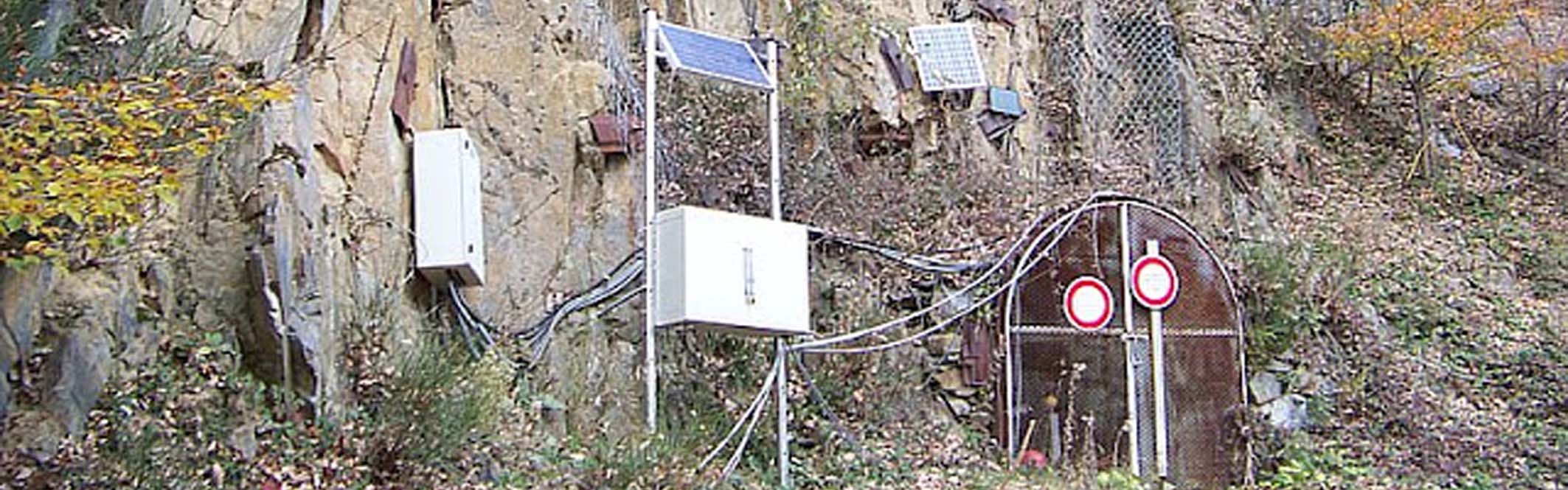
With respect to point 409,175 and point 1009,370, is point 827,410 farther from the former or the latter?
point 409,175

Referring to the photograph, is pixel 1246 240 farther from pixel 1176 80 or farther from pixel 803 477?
pixel 803 477

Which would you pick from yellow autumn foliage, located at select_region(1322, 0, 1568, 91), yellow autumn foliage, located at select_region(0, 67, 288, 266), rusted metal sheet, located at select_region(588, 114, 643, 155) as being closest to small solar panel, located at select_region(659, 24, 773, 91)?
rusted metal sheet, located at select_region(588, 114, 643, 155)

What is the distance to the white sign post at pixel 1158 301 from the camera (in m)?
9.66

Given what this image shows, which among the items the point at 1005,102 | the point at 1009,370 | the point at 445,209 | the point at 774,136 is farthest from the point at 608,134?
the point at 1005,102

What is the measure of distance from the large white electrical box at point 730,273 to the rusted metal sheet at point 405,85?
1.18 m

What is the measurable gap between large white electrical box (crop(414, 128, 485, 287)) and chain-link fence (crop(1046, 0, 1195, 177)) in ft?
23.1

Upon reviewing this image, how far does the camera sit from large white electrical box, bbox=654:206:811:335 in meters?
7.69

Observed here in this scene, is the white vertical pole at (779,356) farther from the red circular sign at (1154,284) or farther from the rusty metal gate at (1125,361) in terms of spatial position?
the red circular sign at (1154,284)

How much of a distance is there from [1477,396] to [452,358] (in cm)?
805

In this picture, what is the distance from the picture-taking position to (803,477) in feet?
27.8

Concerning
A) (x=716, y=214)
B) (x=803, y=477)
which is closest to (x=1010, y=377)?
(x=803, y=477)

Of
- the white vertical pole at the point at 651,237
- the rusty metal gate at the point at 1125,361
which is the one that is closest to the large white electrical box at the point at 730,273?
the white vertical pole at the point at 651,237

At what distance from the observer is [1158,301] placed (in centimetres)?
982

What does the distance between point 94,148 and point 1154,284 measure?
6146 millimetres
